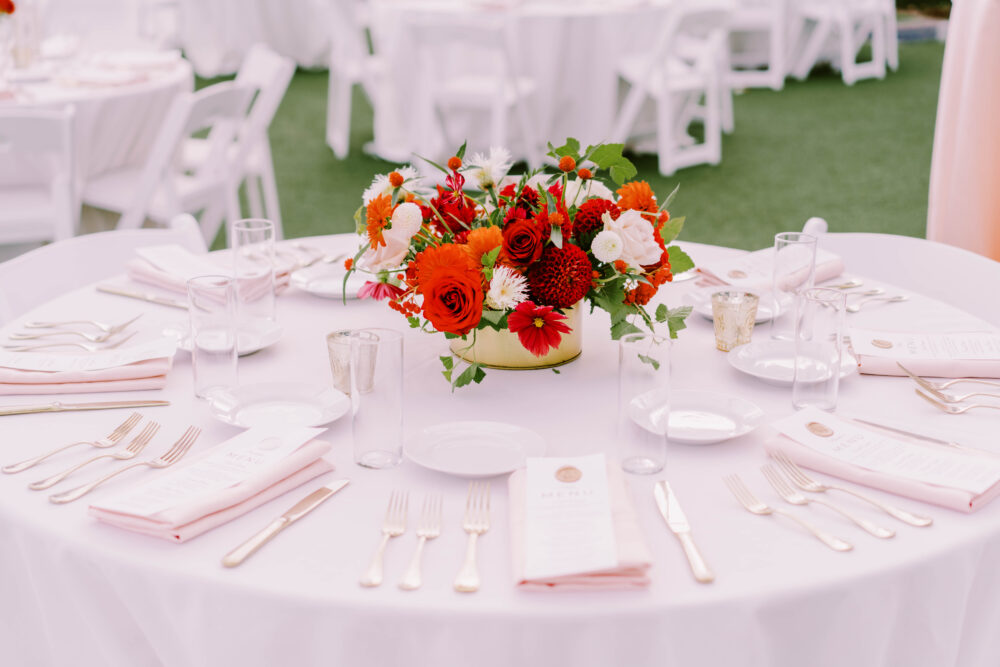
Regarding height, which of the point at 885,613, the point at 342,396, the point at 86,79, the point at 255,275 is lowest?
the point at 885,613

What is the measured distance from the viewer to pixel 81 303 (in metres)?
1.90

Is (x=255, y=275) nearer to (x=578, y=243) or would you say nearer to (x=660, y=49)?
(x=578, y=243)

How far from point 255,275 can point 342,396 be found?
0.35 metres

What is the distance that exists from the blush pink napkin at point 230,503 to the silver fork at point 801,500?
55 cm

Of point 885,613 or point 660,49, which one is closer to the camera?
point 885,613

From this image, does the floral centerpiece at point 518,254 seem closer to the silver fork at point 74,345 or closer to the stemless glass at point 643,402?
the stemless glass at point 643,402

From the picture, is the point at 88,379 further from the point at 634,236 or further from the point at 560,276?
the point at 634,236

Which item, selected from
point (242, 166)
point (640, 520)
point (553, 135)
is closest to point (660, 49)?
point (553, 135)

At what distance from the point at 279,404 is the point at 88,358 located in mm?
351

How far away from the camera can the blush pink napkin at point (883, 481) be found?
1.19 m

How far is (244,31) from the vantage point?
9125 millimetres

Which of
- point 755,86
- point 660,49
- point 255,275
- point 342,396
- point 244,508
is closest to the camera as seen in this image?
point 244,508

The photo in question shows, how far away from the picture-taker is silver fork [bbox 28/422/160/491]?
125 cm

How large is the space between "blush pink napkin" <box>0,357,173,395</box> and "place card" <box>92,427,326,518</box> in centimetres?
29
